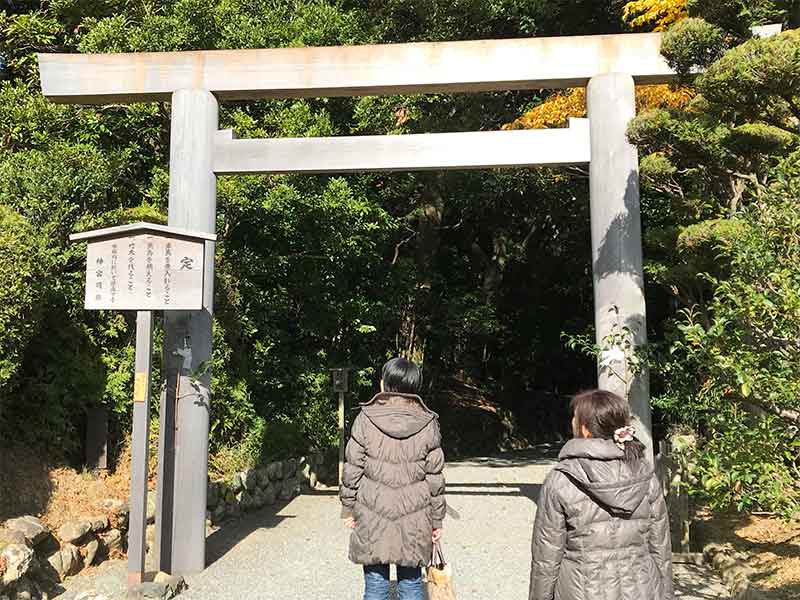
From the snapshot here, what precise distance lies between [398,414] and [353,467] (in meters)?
0.32

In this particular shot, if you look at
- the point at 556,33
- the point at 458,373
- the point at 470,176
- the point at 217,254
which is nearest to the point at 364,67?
the point at 217,254

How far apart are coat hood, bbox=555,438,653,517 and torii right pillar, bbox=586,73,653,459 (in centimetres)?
298

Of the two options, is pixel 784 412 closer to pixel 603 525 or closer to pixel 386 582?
pixel 603 525

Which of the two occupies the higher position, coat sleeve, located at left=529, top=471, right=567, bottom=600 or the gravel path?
coat sleeve, located at left=529, top=471, right=567, bottom=600

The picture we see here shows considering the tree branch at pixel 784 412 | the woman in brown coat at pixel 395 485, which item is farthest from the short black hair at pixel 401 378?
the tree branch at pixel 784 412

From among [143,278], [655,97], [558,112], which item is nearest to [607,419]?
[143,278]

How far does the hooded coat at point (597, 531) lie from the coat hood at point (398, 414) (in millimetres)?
966

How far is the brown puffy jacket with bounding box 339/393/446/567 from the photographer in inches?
118

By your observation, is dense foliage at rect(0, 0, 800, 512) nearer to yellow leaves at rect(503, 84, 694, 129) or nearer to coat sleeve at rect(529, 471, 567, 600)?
yellow leaves at rect(503, 84, 694, 129)

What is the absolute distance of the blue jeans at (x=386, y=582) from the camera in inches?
123

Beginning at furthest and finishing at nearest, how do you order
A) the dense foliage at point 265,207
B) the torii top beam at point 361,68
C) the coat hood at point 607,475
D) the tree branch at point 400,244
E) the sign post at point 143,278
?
the tree branch at point 400,244
the dense foliage at point 265,207
the torii top beam at point 361,68
the sign post at point 143,278
the coat hood at point 607,475

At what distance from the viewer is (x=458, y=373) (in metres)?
18.5

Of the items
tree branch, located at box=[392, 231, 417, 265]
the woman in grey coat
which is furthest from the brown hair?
tree branch, located at box=[392, 231, 417, 265]

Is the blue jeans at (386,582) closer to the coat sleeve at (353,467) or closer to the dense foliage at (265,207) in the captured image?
the coat sleeve at (353,467)
